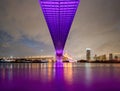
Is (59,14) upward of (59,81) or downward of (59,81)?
upward

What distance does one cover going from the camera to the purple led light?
59.6 meters

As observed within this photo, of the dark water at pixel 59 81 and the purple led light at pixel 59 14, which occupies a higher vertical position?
the purple led light at pixel 59 14

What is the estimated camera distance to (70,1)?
58281 millimetres

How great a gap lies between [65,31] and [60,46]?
10.8 metres

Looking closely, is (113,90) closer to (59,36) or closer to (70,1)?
(70,1)

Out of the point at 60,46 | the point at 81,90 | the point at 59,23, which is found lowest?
the point at 81,90

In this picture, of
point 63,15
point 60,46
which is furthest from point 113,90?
point 60,46

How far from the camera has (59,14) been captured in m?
64.0

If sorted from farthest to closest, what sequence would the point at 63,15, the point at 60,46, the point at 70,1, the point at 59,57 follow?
the point at 59,57 → the point at 60,46 → the point at 63,15 → the point at 70,1

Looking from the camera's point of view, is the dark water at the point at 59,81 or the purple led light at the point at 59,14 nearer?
the dark water at the point at 59,81

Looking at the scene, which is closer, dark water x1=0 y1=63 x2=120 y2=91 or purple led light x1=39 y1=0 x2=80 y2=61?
dark water x1=0 y1=63 x2=120 y2=91

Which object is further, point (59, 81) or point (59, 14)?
point (59, 14)

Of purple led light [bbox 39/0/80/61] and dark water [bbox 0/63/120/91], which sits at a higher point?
purple led light [bbox 39/0/80/61]

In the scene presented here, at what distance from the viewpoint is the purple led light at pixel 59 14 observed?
195ft
